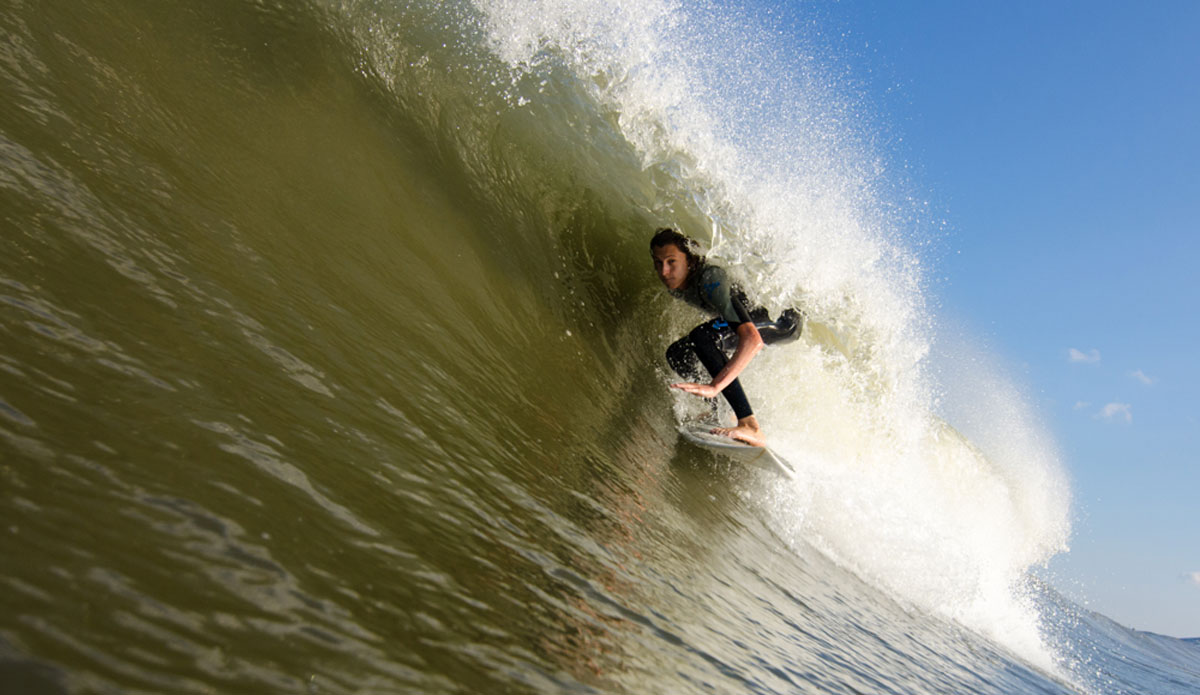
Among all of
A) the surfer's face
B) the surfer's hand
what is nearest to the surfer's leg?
the surfer's hand

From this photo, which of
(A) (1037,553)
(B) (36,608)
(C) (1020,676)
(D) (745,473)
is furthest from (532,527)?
(A) (1037,553)

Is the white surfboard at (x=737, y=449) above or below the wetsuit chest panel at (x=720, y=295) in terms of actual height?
below

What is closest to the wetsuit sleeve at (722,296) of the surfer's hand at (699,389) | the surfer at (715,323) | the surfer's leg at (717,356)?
the surfer at (715,323)

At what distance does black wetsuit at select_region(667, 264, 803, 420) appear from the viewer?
5156 millimetres

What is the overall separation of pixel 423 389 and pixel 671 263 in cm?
272

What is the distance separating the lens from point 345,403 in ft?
7.54

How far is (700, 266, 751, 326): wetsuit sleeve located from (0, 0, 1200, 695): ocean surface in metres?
0.89

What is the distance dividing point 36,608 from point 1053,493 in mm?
19734

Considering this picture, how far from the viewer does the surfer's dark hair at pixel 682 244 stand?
513cm

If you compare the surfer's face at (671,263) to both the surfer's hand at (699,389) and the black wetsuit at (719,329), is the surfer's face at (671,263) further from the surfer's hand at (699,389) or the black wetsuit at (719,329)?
the surfer's hand at (699,389)

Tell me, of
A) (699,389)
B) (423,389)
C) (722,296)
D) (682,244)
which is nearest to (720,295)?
(722,296)

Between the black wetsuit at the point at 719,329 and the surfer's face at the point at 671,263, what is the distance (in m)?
0.10

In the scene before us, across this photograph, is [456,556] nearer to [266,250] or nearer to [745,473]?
[266,250]

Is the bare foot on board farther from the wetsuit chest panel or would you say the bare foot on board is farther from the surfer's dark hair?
the surfer's dark hair
